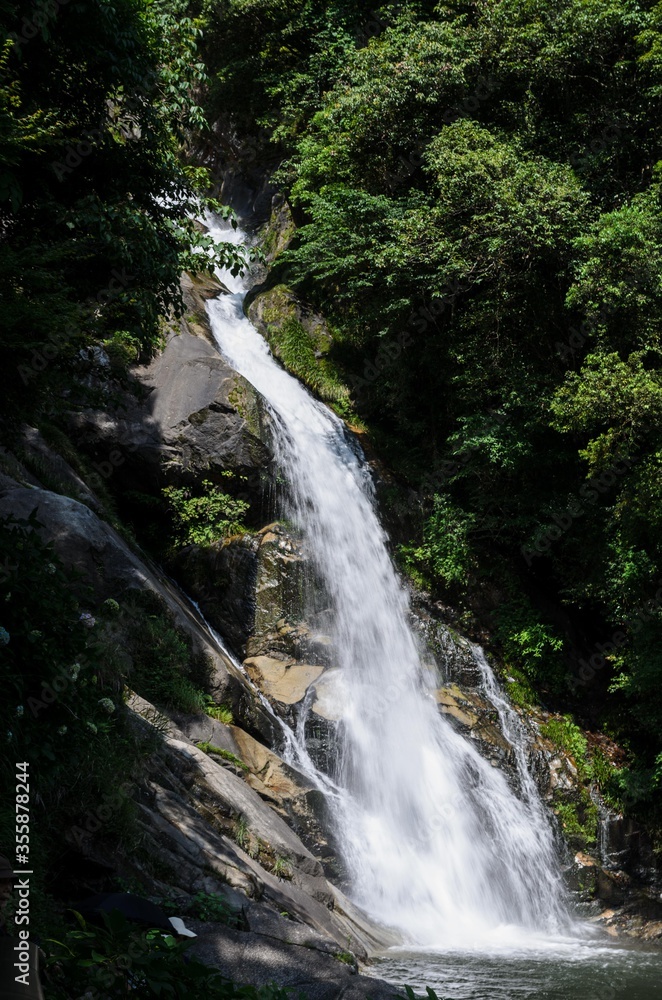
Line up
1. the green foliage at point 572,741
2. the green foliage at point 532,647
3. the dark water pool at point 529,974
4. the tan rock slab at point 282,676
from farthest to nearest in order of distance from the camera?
the green foliage at point 532,647
the green foliage at point 572,741
the tan rock slab at point 282,676
the dark water pool at point 529,974

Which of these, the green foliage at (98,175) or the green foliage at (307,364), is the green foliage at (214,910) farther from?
the green foliage at (307,364)

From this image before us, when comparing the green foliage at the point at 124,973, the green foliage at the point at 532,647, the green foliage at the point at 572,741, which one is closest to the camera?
the green foliage at the point at 124,973

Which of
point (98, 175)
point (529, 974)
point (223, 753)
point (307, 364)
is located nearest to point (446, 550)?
point (307, 364)

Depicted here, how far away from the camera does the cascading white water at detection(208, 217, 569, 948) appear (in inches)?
387

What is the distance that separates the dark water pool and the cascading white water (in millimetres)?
786

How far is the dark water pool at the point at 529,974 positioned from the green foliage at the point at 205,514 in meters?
6.60

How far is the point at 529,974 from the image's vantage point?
7.92 m

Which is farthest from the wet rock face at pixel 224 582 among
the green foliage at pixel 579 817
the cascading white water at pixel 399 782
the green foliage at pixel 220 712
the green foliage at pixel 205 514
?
the green foliage at pixel 579 817

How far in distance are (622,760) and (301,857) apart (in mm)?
7589

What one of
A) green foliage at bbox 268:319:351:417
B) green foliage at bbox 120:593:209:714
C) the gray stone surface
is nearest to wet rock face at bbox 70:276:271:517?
green foliage at bbox 268:319:351:417

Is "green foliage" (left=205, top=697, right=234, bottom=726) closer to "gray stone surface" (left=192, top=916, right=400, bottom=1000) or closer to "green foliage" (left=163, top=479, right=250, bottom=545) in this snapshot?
"green foliage" (left=163, top=479, right=250, bottom=545)

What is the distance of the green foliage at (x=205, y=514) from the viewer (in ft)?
41.3

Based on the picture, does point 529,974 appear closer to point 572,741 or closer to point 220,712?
point 220,712

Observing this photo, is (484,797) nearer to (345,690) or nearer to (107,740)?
(345,690)
